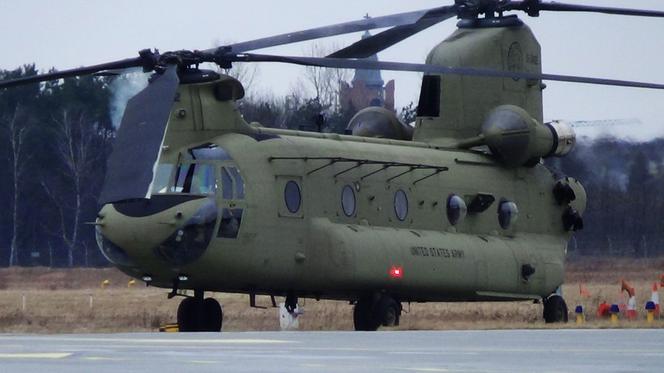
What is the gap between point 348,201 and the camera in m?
28.0

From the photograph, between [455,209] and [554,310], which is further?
[554,310]

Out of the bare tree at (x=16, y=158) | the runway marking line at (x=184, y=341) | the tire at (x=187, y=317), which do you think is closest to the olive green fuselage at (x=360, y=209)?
the tire at (x=187, y=317)

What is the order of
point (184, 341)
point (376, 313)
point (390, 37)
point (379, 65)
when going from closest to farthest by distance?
point (184, 341) < point (379, 65) < point (376, 313) < point (390, 37)

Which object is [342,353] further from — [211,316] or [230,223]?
[211,316]

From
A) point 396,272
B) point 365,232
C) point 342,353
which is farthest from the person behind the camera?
point 396,272

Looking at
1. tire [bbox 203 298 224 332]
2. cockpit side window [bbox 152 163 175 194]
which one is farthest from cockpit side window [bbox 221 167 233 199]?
tire [bbox 203 298 224 332]

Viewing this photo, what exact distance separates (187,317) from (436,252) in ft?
15.0

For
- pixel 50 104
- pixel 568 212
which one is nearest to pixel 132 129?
pixel 568 212

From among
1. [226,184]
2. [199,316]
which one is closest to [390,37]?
[226,184]

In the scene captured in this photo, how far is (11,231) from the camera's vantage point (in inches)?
2397

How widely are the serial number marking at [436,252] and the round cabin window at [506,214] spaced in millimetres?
1886

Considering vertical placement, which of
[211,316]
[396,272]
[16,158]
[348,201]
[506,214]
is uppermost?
[348,201]

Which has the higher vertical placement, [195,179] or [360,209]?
[195,179]

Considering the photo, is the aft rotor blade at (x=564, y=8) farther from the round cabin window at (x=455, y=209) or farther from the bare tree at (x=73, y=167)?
the bare tree at (x=73, y=167)
